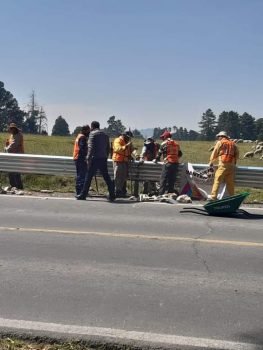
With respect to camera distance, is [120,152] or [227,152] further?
[120,152]

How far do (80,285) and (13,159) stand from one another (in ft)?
29.7

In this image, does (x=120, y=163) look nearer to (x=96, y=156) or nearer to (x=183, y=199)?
(x=96, y=156)

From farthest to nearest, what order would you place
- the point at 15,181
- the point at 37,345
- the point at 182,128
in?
1. the point at 182,128
2. the point at 15,181
3. the point at 37,345

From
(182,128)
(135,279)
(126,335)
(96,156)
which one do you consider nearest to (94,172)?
(96,156)

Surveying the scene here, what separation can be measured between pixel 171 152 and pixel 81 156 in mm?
2134

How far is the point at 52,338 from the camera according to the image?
4484mm

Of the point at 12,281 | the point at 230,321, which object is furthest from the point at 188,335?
the point at 12,281

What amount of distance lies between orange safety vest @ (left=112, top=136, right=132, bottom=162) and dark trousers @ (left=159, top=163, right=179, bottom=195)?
95 cm

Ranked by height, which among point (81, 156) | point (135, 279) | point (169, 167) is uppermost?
point (81, 156)

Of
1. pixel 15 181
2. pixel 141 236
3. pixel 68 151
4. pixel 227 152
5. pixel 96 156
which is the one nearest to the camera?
pixel 141 236

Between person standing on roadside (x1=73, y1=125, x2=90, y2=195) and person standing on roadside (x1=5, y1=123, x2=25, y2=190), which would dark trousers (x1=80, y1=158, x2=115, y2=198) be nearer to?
person standing on roadside (x1=73, y1=125, x2=90, y2=195)

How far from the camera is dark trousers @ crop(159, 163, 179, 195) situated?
1329 centimetres

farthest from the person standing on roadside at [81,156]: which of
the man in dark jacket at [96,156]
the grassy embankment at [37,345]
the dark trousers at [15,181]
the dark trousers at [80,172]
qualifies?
the grassy embankment at [37,345]

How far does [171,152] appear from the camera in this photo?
1346 cm
